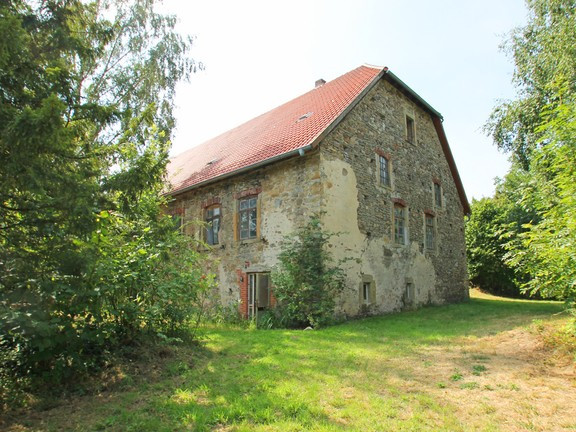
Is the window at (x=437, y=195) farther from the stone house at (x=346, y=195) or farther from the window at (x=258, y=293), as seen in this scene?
the window at (x=258, y=293)

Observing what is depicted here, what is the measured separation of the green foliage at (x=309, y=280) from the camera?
31.3ft

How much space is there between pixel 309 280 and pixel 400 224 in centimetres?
526

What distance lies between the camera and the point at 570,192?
5.30 metres

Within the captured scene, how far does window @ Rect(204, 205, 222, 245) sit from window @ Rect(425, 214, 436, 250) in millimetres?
7853

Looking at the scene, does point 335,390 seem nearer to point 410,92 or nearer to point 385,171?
point 385,171

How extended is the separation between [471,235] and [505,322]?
15.7 m

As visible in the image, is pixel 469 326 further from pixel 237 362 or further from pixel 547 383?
pixel 237 362

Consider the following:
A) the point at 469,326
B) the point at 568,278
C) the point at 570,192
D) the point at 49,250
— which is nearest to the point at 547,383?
the point at 568,278

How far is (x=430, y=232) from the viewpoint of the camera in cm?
1533

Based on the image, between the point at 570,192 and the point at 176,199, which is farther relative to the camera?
the point at 176,199

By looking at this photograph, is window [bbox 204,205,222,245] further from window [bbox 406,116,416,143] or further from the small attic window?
window [bbox 406,116,416,143]

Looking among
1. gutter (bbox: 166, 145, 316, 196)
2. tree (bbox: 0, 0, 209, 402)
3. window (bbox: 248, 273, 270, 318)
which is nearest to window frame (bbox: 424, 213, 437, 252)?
window (bbox: 248, 273, 270, 318)

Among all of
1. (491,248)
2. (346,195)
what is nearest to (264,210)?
(346,195)

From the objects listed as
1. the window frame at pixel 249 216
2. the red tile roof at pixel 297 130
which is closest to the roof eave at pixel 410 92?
the red tile roof at pixel 297 130
